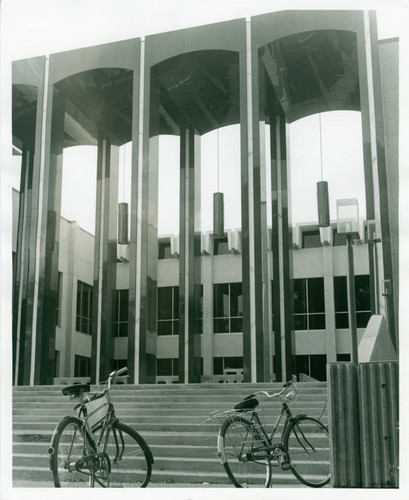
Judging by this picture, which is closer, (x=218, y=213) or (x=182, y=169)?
(x=218, y=213)

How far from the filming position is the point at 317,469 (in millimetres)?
6027

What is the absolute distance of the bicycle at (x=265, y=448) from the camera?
19.2ft

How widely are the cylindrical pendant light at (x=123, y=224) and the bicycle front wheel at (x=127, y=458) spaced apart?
13062mm

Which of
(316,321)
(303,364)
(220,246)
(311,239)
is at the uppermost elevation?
(220,246)

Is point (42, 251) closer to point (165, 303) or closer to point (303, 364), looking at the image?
point (165, 303)

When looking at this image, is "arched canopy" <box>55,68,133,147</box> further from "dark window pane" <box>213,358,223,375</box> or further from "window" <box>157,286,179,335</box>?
"dark window pane" <box>213,358,223,375</box>

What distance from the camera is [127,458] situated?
5.80 meters

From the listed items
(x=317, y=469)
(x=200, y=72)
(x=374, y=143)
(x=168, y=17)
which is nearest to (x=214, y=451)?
(x=317, y=469)

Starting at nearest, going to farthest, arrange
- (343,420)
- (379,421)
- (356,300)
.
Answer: (379,421)
(343,420)
(356,300)

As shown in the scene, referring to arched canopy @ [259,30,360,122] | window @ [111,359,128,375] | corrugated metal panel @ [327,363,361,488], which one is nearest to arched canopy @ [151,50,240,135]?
arched canopy @ [259,30,360,122]

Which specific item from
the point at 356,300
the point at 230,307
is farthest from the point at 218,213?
the point at 230,307

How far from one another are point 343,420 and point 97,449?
7.62 ft

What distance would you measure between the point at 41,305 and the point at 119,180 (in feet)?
20.6

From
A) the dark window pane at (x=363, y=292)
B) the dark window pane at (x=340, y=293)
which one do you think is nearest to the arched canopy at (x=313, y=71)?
the dark window pane at (x=363, y=292)
